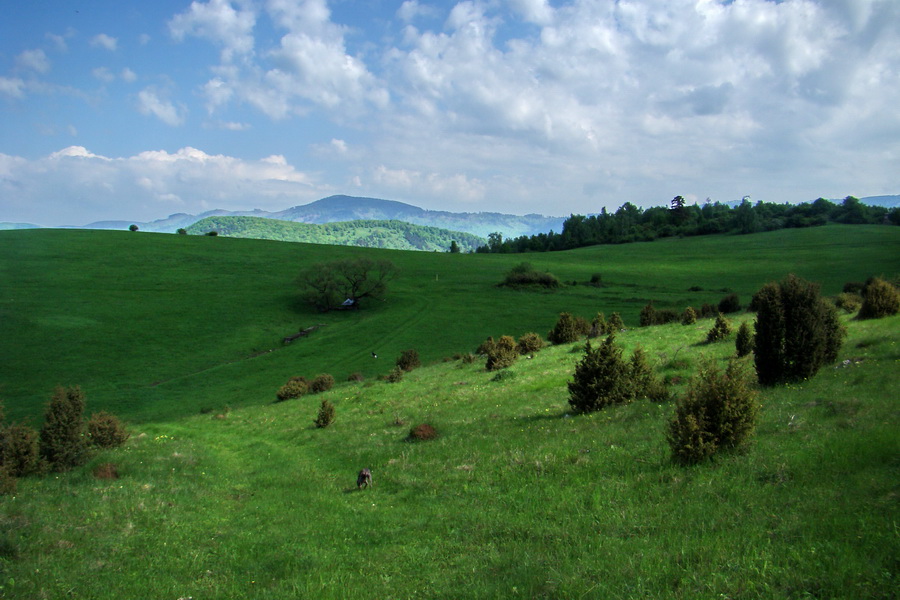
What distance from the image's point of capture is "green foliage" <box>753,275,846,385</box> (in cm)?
1334

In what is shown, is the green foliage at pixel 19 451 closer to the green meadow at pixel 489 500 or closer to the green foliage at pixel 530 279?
the green meadow at pixel 489 500

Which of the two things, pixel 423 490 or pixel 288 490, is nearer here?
pixel 423 490

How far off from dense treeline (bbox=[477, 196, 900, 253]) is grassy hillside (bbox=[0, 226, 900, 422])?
17.5m

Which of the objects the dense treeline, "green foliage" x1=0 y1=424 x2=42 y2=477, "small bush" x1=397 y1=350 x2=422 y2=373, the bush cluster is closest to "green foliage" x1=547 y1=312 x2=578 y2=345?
"small bush" x1=397 y1=350 x2=422 y2=373

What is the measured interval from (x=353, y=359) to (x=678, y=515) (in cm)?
4553

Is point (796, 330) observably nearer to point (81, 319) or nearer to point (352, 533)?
point (352, 533)

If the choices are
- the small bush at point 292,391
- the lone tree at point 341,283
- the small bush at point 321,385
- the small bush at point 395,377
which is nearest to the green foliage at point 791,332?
the small bush at point 395,377

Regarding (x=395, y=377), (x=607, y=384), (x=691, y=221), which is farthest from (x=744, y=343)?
(x=691, y=221)

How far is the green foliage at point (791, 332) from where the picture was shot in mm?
13344

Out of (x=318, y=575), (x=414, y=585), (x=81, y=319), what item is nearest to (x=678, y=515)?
(x=414, y=585)

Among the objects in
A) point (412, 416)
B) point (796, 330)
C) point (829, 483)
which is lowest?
point (412, 416)

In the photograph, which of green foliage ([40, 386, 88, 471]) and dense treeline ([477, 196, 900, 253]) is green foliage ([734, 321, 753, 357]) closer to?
green foliage ([40, 386, 88, 471])

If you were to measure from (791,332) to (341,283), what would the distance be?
68460 millimetres

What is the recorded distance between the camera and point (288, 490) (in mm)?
12562
